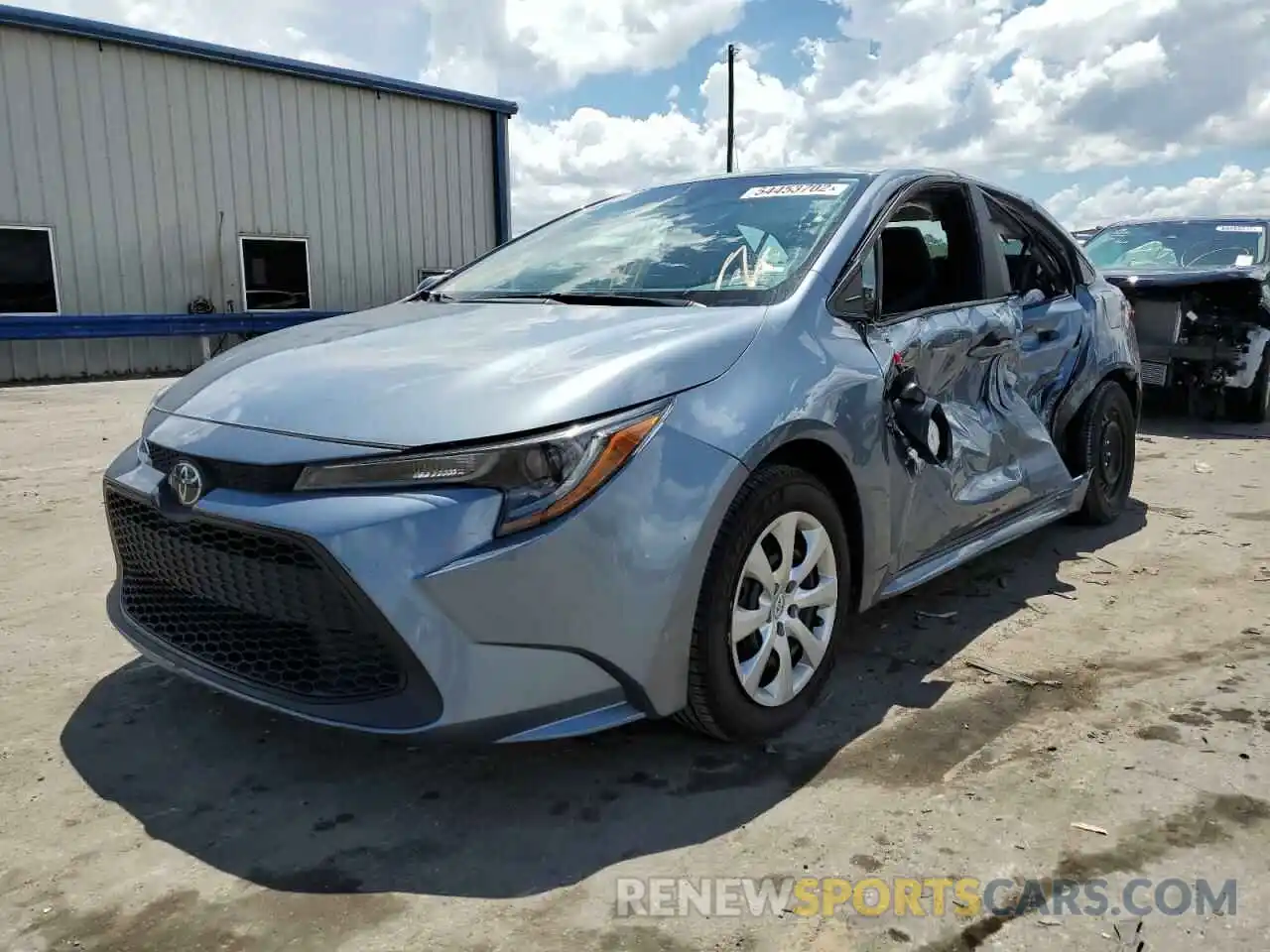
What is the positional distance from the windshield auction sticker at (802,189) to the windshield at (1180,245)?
648 centimetres

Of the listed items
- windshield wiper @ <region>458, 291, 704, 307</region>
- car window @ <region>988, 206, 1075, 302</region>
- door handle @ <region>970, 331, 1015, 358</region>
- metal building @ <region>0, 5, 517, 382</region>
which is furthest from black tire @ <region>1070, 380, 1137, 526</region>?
metal building @ <region>0, 5, 517, 382</region>

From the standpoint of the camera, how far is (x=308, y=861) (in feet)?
7.05

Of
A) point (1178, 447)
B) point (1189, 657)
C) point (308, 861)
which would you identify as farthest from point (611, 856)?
point (1178, 447)

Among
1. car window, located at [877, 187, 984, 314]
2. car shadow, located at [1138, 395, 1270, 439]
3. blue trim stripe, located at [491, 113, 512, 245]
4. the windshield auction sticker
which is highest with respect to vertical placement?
blue trim stripe, located at [491, 113, 512, 245]

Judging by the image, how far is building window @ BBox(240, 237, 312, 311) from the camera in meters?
14.0

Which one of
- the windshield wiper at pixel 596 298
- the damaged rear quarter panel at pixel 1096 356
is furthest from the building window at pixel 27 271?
the damaged rear quarter panel at pixel 1096 356

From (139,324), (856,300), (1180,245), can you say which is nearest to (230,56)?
(139,324)

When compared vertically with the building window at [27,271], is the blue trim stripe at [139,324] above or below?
below

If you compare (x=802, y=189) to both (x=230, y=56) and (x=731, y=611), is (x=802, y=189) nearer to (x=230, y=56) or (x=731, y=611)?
(x=731, y=611)

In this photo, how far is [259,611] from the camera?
2.26 metres

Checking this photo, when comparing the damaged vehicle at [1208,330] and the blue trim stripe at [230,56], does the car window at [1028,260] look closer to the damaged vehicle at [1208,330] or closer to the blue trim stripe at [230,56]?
the damaged vehicle at [1208,330]

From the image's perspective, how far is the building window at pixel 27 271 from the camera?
11758 mm

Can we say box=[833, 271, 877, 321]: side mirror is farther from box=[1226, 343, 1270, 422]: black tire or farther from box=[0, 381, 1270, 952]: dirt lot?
box=[1226, 343, 1270, 422]: black tire

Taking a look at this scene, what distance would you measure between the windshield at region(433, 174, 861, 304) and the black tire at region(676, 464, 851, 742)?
22.1 inches
